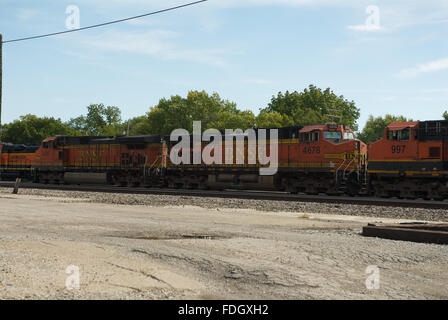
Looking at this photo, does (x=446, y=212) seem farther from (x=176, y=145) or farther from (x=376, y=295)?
(x=176, y=145)

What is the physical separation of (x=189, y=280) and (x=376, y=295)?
2.50 metres

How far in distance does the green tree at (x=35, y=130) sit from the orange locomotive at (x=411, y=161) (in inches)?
4107

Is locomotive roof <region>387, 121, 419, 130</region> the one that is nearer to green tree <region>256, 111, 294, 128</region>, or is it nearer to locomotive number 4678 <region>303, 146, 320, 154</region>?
locomotive number 4678 <region>303, 146, 320, 154</region>

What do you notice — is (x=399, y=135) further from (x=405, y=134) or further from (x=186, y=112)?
(x=186, y=112)

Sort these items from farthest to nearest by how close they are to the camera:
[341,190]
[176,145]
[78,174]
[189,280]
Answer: [78,174] → [176,145] → [341,190] → [189,280]

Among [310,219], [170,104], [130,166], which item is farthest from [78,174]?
[170,104]

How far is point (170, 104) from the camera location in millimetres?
104688

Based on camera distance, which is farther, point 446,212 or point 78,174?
point 78,174

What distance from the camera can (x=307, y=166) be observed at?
91.5ft

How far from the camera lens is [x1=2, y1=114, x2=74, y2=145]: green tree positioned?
118 meters

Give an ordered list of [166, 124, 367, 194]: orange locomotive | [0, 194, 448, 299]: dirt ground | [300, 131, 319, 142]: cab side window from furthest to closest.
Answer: [300, 131, 319, 142]: cab side window, [166, 124, 367, 194]: orange locomotive, [0, 194, 448, 299]: dirt ground

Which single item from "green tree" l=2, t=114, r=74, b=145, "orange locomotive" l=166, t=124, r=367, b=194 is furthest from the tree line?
"orange locomotive" l=166, t=124, r=367, b=194

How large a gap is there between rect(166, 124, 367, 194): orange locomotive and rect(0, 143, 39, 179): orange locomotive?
21.9 metres
